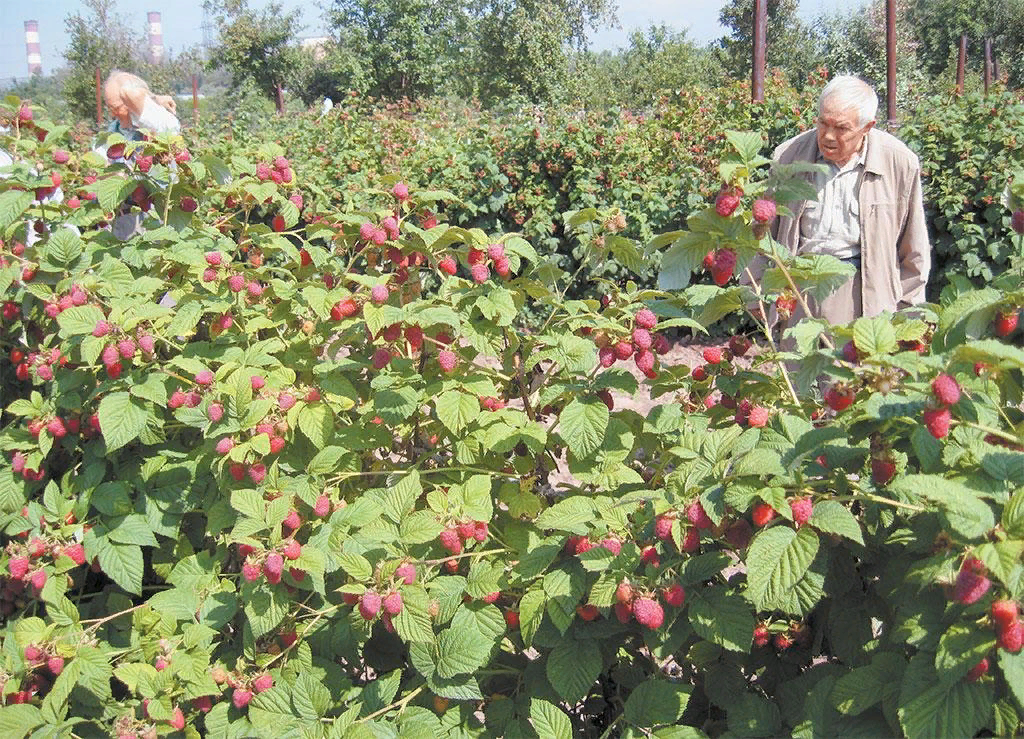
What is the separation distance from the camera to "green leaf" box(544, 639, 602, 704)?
143cm

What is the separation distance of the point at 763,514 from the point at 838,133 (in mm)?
2024

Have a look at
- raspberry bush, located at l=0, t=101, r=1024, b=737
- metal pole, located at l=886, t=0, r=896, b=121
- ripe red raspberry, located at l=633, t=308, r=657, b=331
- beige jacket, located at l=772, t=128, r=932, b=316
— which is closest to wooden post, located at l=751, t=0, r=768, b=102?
metal pole, located at l=886, t=0, r=896, b=121

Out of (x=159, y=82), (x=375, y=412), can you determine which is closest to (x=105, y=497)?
(x=375, y=412)

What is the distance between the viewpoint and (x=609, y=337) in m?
1.60

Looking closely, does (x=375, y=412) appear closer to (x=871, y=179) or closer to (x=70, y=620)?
(x=70, y=620)

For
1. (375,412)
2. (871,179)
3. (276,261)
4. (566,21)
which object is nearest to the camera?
(375,412)

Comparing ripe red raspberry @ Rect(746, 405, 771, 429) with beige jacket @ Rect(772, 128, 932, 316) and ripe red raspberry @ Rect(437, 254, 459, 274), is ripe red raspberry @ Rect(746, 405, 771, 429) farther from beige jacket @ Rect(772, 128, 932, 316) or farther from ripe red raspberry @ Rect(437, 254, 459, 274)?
beige jacket @ Rect(772, 128, 932, 316)

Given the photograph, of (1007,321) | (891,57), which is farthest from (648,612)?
(891,57)

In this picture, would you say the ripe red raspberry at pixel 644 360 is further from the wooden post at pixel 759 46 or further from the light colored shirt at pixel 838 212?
the wooden post at pixel 759 46

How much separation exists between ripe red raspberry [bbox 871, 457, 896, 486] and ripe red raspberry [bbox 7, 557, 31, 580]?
1706 millimetres

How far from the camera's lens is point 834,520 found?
1.16m

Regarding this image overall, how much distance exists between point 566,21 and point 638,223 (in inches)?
1248

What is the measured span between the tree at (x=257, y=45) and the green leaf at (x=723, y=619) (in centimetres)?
3503

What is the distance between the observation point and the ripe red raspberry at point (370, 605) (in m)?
1.38
